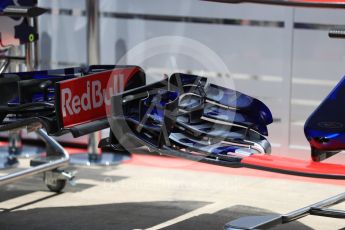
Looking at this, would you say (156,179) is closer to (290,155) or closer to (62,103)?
(290,155)

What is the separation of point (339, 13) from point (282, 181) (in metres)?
1.19

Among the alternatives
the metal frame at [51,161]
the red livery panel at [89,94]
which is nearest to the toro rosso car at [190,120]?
the red livery panel at [89,94]

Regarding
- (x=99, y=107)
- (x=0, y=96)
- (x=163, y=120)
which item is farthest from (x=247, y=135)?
(x=0, y=96)

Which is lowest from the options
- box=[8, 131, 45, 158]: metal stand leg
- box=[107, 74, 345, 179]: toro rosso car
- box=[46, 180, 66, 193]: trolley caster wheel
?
box=[46, 180, 66, 193]: trolley caster wheel

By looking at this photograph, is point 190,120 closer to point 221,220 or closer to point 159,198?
point 221,220

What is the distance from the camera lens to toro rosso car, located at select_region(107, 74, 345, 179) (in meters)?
3.75

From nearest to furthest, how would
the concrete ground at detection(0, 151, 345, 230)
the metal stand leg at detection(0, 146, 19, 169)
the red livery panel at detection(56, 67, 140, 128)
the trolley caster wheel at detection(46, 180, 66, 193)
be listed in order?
the red livery panel at detection(56, 67, 140, 128) → the concrete ground at detection(0, 151, 345, 230) → the trolley caster wheel at detection(46, 180, 66, 193) → the metal stand leg at detection(0, 146, 19, 169)

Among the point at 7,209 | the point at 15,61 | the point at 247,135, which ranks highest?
the point at 15,61

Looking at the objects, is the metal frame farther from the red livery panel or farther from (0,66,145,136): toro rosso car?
the red livery panel

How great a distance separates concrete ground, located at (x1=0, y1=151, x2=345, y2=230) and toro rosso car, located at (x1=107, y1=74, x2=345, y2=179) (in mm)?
594

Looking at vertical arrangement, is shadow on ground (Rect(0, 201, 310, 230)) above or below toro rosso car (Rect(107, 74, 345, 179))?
below

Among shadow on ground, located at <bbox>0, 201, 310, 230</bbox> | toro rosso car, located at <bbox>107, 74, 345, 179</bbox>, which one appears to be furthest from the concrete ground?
toro rosso car, located at <bbox>107, 74, 345, 179</bbox>

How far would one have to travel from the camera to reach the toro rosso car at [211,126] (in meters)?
3.75

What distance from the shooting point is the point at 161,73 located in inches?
249
